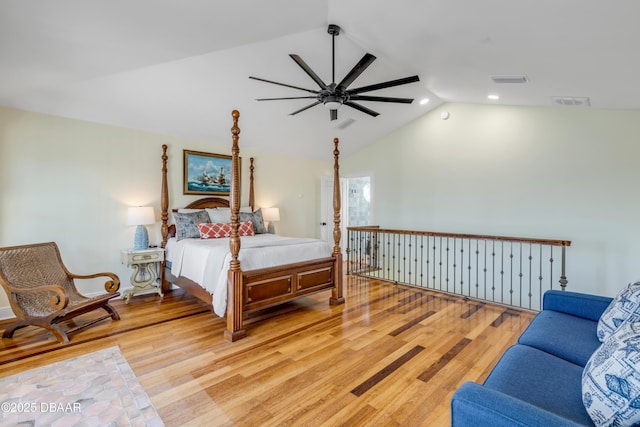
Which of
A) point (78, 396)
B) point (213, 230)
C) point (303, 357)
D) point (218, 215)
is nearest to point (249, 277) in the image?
point (303, 357)

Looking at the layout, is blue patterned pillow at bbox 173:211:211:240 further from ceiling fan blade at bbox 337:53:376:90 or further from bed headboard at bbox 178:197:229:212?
ceiling fan blade at bbox 337:53:376:90

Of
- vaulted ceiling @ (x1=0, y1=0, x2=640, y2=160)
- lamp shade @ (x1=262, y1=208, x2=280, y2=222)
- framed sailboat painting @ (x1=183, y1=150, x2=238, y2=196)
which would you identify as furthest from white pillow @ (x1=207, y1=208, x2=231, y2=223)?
vaulted ceiling @ (x1=0, y1=0, x2=640, y2=160)

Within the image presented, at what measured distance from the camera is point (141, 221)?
4.23 meters

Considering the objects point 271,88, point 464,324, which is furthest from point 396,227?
point 271,88

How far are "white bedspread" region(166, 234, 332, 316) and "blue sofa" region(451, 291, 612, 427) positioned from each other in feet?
7.87

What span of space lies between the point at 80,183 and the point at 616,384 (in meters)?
5.29

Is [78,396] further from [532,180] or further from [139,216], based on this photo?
[532,180]

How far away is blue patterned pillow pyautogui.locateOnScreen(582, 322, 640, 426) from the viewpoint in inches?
36.9

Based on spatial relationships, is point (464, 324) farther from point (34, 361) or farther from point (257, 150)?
point (257, 150)

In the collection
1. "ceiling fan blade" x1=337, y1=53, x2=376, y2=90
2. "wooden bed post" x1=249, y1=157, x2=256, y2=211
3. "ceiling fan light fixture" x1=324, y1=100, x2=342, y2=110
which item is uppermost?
"ceiling fan blade" x1=337, y1=53, x2=376, y2=90

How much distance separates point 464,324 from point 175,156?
15.8 feet

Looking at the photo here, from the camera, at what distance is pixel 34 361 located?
100 inches

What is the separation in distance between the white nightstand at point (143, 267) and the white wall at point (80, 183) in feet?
1.00

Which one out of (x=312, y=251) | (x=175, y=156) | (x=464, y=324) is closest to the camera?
(x=464, y=324)
